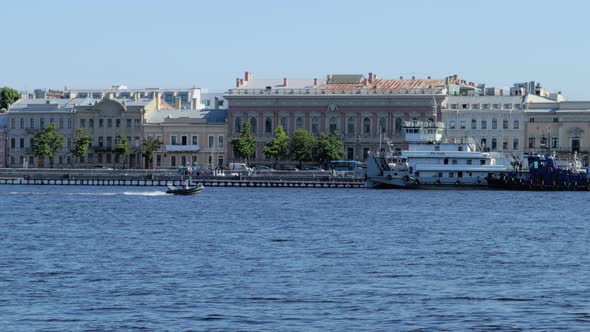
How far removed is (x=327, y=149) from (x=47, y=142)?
30.1 meters

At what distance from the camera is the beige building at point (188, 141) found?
6457 inches

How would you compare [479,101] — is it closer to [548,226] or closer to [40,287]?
[548,226]

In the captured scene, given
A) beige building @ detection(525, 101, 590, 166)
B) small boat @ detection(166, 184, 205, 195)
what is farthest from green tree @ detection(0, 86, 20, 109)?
small boat @ detection(166, 184, 205, 195)

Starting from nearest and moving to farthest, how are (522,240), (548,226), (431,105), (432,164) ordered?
1. (522,240)
2. (548,226)
3. (432,164)
4. (431,105)

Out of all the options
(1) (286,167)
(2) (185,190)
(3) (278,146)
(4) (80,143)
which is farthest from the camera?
(4) (80,143)

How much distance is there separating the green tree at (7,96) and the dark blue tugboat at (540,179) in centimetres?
7730

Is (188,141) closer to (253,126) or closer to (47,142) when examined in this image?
(253,126)

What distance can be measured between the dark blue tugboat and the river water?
37.7 m

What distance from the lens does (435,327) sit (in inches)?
1560

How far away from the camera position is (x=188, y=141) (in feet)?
539

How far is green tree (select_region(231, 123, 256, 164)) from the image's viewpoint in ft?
512

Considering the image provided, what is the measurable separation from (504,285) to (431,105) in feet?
364

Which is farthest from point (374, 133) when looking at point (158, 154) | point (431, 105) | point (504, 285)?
point (504, 285)

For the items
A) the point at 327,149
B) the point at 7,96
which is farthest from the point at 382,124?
the point at 7,96
